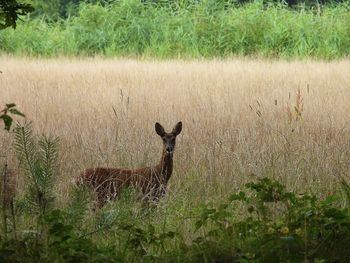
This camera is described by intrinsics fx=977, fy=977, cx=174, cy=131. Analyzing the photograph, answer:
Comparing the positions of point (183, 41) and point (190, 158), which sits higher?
point (190, 158)

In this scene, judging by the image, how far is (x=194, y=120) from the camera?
32.4 ft

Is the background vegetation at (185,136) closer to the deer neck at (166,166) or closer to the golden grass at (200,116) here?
the golden grass at (200,116)

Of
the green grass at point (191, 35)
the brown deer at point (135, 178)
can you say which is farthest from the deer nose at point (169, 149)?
the green grass at point (191, 35)

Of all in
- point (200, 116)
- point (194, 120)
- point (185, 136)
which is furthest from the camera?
point (200, 116)

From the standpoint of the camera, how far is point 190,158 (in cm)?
745

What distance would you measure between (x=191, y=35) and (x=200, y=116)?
1227cm

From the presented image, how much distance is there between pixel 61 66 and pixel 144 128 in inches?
317

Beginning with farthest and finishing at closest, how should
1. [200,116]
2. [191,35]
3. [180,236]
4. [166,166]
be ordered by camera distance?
[191,35] → [200,116] → [166,166] → [180,236]

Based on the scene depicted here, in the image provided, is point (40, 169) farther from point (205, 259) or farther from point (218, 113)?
point (218, 113)

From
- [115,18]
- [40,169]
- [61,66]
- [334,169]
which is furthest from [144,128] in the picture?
[115,18]

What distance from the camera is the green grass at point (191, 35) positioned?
21.5m

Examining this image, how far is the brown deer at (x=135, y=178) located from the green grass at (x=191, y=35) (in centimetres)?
1411

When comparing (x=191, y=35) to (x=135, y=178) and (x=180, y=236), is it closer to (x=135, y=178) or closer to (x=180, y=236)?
(x=135, y=178)

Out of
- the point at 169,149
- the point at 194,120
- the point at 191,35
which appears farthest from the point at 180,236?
the point at 191,35
